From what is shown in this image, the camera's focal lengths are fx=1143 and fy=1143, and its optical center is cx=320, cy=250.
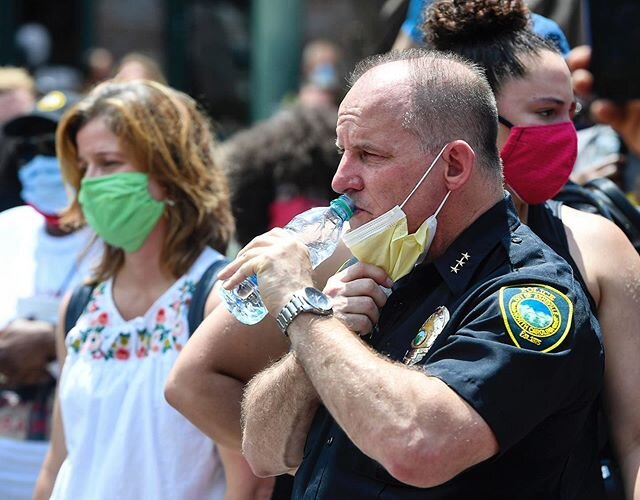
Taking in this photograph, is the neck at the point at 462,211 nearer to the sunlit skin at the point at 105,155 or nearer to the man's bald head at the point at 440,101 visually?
the man's bald head at the point at 440,101

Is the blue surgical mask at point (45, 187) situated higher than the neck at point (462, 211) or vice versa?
the neck at point (462, 211)

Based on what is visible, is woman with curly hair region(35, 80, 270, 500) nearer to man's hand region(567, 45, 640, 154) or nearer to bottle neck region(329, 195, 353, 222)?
bottle neck region(329, 195, 353, 222)

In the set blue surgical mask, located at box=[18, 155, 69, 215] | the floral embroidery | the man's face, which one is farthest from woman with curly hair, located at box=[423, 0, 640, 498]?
blue surgical mask, located at box=[18, 155, 69, 215]

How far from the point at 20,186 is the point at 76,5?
916cm

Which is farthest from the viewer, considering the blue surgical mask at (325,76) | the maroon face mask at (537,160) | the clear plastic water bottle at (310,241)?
the blue surgical mask at (325,76)

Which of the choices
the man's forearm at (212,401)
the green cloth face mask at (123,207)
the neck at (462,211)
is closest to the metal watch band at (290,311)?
the neck at (462,211)

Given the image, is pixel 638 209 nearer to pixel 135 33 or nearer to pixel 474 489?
pixel 474 489

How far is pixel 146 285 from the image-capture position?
143 inches

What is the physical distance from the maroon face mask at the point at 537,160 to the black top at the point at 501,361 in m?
0.39

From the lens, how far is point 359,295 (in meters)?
2.46

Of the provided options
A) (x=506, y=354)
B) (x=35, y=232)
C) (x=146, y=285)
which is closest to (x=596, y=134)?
(x=146, y=285)

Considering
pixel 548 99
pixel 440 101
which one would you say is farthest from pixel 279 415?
pixel 548 99

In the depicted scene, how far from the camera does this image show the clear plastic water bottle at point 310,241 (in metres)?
2.52

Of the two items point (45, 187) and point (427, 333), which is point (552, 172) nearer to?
point (427, 333)
